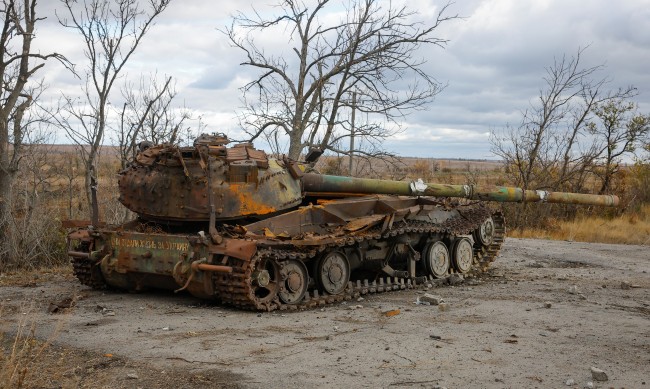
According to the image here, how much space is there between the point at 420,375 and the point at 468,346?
1.28 m

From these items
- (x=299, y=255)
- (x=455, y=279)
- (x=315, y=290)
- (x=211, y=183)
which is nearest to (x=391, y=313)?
(x=315, y=290)

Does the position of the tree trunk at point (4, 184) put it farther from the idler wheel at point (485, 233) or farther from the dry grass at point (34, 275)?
the idler wheel at point (485, 233)

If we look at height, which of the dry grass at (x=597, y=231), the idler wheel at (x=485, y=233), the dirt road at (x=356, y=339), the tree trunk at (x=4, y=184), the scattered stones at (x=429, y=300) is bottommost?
the dirt road at (x=356, y=339)

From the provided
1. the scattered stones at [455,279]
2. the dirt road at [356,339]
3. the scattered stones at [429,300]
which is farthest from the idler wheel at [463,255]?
the scattered stones at [429,300]

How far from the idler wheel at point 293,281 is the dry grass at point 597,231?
13.7m

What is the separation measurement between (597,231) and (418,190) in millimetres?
11324

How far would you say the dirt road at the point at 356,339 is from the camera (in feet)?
21.5

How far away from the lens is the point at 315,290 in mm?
10484

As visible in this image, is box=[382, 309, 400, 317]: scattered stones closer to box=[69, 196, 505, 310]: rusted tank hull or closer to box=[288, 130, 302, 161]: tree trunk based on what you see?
box=[69, 196, 505, 310]: rusted tank hull

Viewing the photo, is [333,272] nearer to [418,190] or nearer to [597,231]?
[418,190]

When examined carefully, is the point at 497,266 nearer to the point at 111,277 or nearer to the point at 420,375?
the point at 111,277

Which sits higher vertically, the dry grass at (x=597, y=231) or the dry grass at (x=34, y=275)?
the dry grass at (x=597, y=231)

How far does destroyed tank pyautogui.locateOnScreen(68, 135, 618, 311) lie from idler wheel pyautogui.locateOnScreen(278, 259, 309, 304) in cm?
1

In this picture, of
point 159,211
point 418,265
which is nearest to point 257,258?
point 159,211
